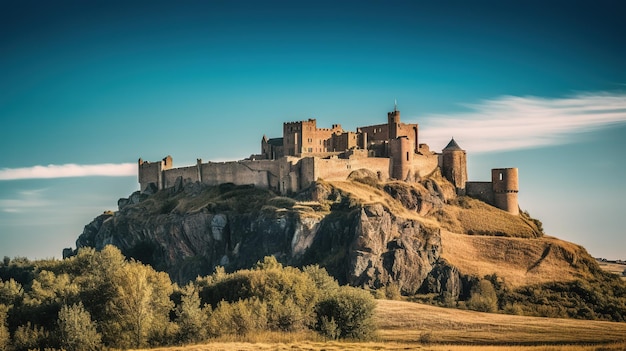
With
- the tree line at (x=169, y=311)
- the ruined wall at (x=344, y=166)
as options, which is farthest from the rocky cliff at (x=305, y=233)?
the tree line at (x=169, y=311)

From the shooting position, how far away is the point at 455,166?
11081 cm

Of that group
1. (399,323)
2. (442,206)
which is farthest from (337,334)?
(442,206)

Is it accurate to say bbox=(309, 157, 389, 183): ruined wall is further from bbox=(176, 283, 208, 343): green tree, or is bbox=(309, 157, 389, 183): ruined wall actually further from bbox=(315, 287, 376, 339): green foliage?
bbox=(176, 283, 208, 343): green tree

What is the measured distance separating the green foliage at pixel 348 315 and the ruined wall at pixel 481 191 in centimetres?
5598

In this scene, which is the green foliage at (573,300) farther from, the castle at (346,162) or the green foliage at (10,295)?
the green foliage at (10,295)

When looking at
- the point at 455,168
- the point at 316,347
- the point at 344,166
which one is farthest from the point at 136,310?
the point at 455,168

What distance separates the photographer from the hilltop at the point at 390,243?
287ft

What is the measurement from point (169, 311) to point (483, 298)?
1531 inches

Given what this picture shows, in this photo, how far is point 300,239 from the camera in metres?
90.9

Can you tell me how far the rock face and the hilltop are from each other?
5.1 inches

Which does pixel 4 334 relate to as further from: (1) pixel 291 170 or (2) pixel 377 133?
(2) pixel 377 133

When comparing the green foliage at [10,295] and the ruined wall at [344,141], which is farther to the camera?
Answer: the ruined wall at [344,141]

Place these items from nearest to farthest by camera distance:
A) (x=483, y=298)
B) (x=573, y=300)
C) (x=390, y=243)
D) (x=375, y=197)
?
(x=483, y=298)
(x=573, y=300)
(x=390, y=243)
(x=375, y=197)

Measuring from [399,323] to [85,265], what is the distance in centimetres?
3227
